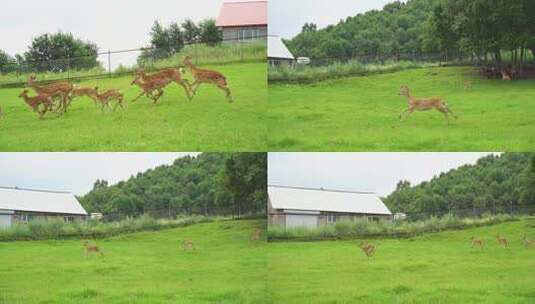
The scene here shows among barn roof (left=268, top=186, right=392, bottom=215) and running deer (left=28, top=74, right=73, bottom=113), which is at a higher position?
running deer (left=28, top=74, right=73, bottom=113)

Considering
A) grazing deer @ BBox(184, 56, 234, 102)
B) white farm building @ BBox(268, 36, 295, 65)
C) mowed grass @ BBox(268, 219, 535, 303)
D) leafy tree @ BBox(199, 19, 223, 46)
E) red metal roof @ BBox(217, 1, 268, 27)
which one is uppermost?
red metal roof @ BBox(217, 1, 268, 27)

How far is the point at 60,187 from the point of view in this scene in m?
7.07

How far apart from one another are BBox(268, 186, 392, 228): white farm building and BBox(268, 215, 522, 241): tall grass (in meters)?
0.06

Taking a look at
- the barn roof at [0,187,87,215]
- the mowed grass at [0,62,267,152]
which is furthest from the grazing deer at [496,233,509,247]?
the barn roof at [0,187,87,215]

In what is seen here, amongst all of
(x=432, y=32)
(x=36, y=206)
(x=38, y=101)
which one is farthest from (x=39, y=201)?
(x=432, y=32)

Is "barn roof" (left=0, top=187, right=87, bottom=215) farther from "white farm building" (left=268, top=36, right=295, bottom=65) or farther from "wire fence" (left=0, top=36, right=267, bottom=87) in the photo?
"white farm building" (left=268, top=36, right=295, bottom=65)

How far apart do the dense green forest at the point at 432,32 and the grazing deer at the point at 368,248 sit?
1.75m

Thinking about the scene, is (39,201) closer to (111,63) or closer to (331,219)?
(111,63)

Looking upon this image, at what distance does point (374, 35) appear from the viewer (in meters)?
7.17

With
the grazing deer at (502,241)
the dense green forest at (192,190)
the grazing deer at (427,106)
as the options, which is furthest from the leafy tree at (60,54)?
the grazing deer at (502,241)

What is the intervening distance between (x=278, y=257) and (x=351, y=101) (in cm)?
155

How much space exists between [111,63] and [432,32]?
300 cm

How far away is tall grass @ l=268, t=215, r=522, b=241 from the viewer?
22.7 ft

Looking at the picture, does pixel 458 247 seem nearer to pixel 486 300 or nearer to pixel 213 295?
pixel 486 300
